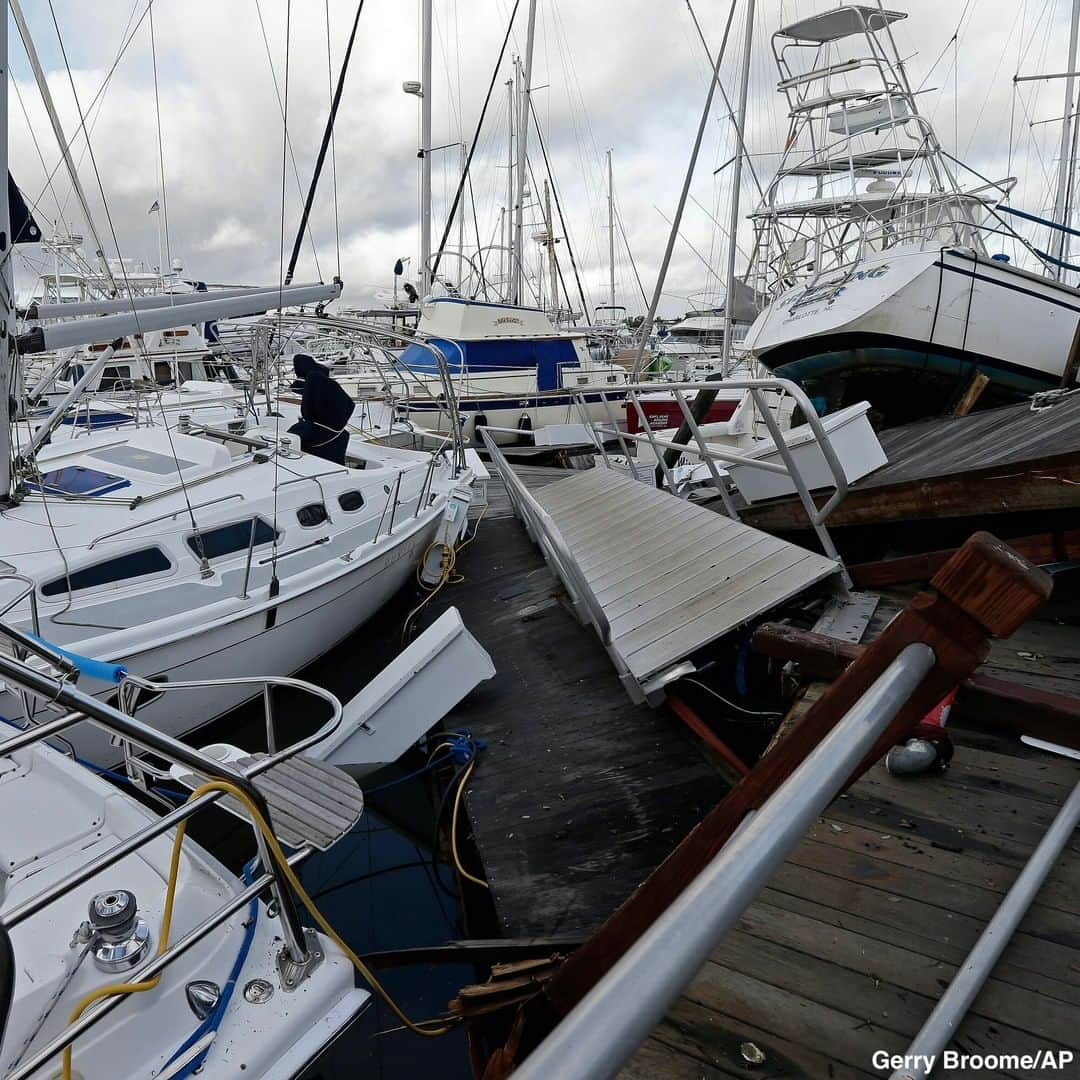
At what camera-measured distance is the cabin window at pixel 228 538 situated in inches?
241

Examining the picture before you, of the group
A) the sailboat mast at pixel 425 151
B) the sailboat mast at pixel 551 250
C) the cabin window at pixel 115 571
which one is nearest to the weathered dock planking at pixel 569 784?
the cabin window at pixel 115 571

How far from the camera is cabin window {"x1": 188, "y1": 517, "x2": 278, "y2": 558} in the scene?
612 cm

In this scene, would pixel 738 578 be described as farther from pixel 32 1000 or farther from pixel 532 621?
pixel 32 1000

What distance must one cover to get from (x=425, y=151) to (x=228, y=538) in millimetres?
12858

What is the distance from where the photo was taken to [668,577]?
5031 mm

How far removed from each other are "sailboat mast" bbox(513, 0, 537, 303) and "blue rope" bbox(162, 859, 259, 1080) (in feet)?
62.0

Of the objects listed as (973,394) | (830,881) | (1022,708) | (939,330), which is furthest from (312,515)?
(973,394)

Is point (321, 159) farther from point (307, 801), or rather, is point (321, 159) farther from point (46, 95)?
point (307, 801)

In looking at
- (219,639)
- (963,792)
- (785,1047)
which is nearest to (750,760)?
(963,792)

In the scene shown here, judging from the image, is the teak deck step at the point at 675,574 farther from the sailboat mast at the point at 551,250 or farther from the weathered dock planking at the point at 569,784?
the sailboat mast at the point at 551,250

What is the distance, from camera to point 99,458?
285 inches

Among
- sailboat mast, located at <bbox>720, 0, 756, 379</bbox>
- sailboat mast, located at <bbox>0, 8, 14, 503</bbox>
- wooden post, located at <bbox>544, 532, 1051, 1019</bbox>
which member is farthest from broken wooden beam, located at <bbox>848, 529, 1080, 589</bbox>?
sailboat mast, located at <bbox>720, 0, 756, 379</bbox>

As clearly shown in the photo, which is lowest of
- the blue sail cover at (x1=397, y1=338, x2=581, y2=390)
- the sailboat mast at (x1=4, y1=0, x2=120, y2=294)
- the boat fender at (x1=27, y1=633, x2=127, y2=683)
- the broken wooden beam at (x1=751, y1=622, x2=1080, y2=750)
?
the broken wooden beam at (x1=751, y1=622, x2=1080, y2=750)

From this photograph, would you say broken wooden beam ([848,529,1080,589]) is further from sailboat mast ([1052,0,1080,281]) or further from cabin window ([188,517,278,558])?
sailboat mast ([1052,0,1080,281])
